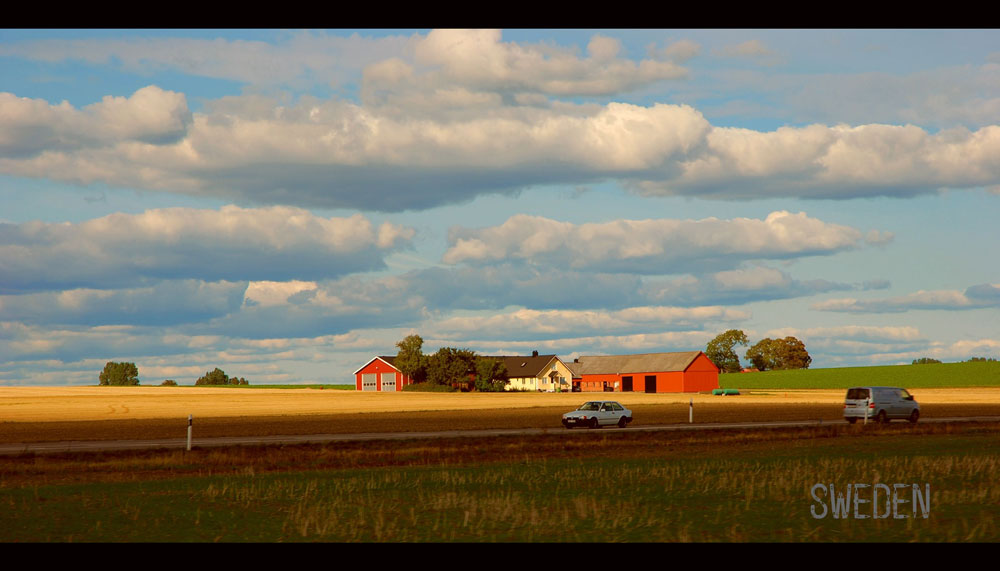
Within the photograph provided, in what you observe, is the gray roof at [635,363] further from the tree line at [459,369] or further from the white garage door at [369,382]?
the white garage door at [369,382]

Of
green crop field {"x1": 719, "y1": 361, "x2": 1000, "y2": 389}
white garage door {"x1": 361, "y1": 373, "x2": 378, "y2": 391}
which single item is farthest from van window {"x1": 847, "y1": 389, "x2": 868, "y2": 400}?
green crop field {"x1": 719, "y1": 361, "x2": 1000, "y2": 389}

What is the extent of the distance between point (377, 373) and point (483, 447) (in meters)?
112

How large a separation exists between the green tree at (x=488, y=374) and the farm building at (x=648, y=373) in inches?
804

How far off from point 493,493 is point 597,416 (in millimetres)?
29007

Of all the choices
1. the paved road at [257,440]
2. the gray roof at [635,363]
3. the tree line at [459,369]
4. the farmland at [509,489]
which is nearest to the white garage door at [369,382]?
the tree line at [459,369]

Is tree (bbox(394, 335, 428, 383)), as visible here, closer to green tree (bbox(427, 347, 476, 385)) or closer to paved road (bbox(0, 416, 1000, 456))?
green tree (bbox(427, 347, 476, 385))

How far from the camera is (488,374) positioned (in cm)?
13275

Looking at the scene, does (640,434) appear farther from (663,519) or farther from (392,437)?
(663,519)

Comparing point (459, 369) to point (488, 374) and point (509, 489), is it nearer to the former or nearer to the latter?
point (488, 374)

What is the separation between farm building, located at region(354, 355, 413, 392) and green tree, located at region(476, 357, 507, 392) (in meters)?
12.3

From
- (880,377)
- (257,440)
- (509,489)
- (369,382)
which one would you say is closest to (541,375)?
(369,382)
